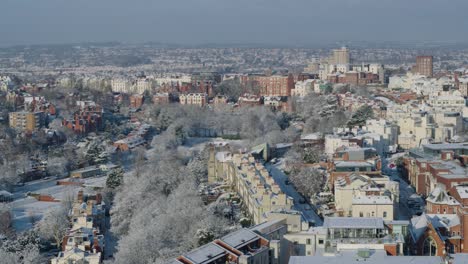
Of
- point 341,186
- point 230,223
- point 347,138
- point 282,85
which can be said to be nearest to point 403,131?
point 347,138

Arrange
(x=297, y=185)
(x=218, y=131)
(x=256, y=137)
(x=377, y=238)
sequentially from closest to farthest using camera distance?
(x=377, y=238)
(x=297, y=185)
(x=256, y=137)
(x=218, y=131)

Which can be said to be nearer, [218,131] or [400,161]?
[400,161]

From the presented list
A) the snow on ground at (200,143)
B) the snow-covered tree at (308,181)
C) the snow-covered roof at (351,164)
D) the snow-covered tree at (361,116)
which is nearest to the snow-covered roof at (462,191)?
the snow-covered roof at (351,164)

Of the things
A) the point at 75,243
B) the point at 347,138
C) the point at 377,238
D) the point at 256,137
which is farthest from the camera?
the point at 256,137

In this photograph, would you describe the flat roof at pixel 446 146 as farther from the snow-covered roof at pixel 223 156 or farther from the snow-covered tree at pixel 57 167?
the snow-covered tree at pixel 57 167

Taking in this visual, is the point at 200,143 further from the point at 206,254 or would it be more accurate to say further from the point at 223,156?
the point at 206,254

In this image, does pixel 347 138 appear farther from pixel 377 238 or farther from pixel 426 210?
pixel 377 238

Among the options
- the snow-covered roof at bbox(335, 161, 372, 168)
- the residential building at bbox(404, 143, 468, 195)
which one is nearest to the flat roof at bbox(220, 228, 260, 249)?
the residential building at bbox(404, 143, 468, 195)
